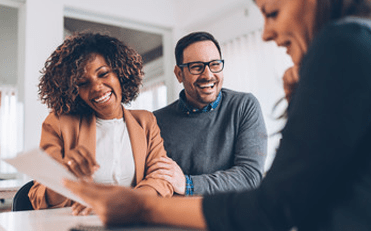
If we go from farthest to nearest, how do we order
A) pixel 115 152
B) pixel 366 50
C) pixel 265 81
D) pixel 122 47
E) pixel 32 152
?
pixel 265 81
pixel 122 47
pixel 115 152
pixel 32 152
pixel 366 50

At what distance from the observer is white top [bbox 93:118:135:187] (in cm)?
132

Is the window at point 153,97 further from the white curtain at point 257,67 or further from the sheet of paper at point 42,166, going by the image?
the sheet of paper at point 42,166

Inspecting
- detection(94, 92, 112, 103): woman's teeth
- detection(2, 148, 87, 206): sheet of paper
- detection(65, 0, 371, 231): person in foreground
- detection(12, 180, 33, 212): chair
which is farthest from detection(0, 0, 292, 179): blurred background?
detection(65, 0, 371, 231): person in foreground

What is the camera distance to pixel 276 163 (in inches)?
18.9

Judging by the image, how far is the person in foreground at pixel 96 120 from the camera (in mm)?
1308

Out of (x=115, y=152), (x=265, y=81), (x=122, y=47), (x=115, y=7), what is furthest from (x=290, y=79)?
(x=115, y=7)

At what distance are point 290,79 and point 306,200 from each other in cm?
31

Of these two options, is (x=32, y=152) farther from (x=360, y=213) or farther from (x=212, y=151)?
(x=212, y=151)

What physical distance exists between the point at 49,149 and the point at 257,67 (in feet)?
9.09

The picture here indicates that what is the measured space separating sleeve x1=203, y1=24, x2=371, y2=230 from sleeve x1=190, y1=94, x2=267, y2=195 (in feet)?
3.10

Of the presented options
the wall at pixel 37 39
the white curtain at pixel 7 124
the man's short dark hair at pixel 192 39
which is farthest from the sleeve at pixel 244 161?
the white curtain at pixel 7 124

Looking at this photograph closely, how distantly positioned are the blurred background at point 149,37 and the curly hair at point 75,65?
132 centimetres

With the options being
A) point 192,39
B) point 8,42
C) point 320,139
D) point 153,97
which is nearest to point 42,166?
point 320,139

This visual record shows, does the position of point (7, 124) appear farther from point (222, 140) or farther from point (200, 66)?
point (222, 140)
